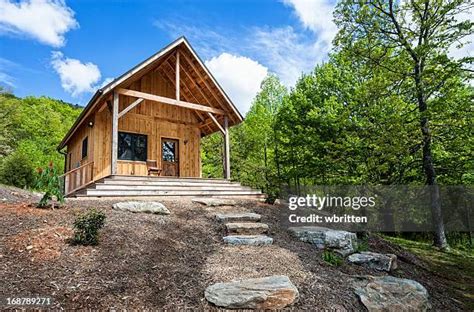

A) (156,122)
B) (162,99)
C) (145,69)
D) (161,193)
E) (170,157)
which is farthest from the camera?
(170,157)

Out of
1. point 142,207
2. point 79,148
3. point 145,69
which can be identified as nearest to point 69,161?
point 79,148

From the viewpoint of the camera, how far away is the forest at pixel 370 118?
8375 millimetres

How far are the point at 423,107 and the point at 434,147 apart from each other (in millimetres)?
2740

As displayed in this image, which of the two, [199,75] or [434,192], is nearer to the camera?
[434,192]

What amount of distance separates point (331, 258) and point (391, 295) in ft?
3.71

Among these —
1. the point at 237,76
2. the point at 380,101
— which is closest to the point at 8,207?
the point at 380,101

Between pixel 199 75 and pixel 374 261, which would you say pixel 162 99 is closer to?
pixel 199 75

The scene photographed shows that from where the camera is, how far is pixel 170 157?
12609 mm

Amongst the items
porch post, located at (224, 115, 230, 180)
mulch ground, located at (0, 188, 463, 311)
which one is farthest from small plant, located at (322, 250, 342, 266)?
porch post, located at (224, 115, 230, 180)

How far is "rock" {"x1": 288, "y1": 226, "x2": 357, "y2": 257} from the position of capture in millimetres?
5410

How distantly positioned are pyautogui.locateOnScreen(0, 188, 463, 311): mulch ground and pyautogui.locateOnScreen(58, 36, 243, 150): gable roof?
5133 millimetres

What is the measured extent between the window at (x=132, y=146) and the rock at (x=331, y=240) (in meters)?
8.04

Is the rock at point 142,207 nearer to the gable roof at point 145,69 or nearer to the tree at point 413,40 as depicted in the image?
the gable roof at point 145,69

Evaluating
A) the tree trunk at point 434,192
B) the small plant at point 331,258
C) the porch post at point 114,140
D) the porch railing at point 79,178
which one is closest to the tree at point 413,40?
the tree trunk at point 434,192
